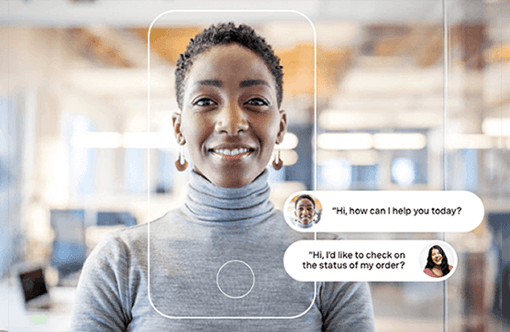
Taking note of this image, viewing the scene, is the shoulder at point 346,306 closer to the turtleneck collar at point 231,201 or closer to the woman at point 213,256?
the woman at point 213,256

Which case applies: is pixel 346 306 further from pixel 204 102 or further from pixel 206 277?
pixel 204 102

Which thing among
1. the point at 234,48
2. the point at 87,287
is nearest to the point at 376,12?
the point at 234,48

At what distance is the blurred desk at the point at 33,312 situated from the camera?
918 mm

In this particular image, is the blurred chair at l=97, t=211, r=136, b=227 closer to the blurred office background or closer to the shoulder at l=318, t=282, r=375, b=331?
the blurred office background

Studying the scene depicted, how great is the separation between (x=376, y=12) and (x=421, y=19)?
12 centimetres

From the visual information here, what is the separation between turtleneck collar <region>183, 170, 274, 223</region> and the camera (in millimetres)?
907

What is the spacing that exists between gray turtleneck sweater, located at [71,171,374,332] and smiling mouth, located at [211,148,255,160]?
76 mm

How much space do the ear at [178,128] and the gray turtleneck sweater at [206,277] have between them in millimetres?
96

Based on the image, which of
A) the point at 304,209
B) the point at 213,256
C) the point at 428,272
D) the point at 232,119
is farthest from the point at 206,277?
the point at 428,272

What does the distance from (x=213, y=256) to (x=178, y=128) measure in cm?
34

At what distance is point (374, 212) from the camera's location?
0.92 metres

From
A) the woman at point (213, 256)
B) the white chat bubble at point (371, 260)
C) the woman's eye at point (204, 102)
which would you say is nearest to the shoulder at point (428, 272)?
the white chat bubble at point (371, 260)

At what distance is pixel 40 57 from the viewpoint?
0.93 meters

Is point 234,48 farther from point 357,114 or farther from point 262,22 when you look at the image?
point 357,114
